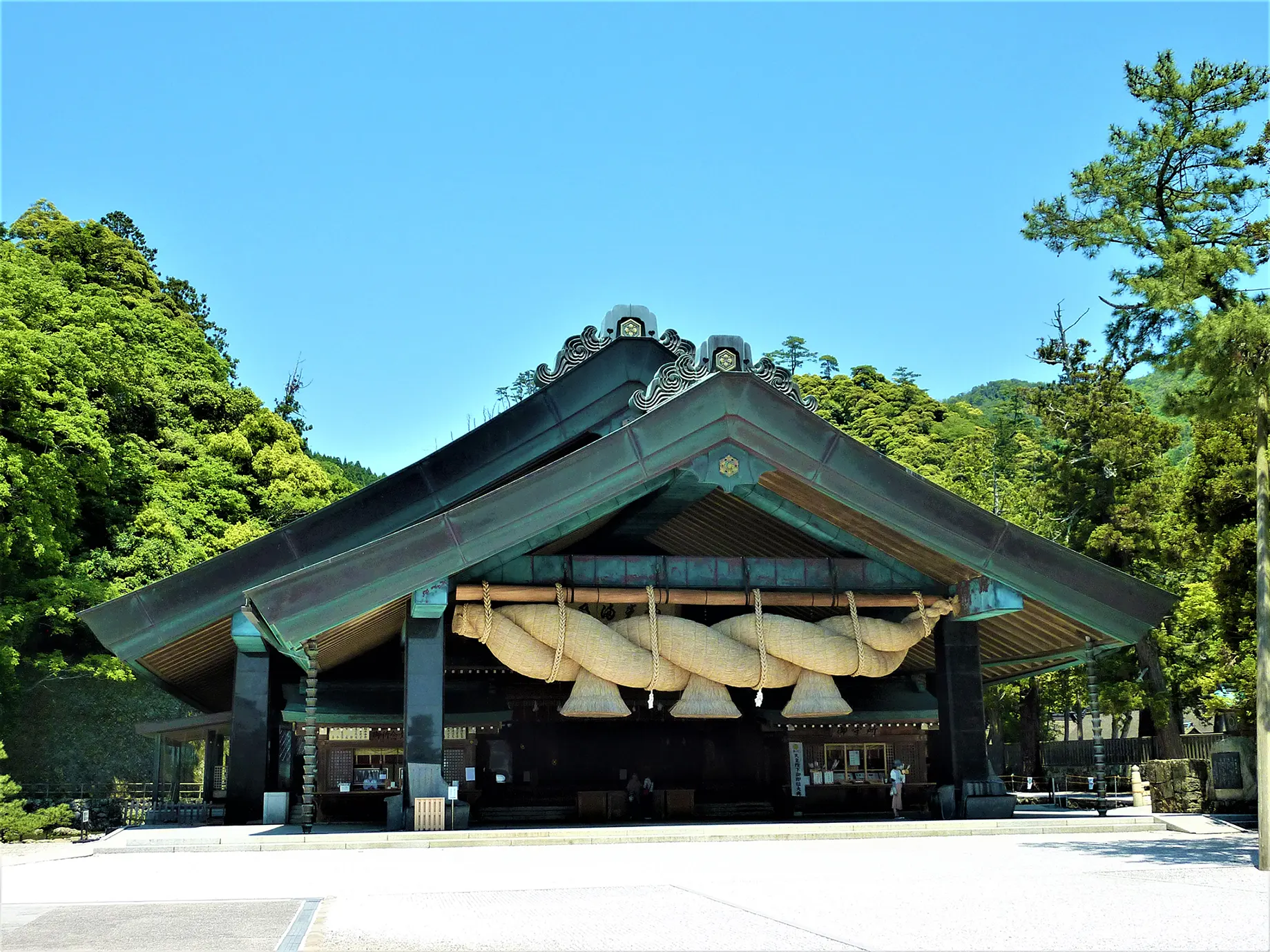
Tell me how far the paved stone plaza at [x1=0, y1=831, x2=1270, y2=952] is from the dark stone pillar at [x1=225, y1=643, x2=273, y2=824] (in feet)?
19.2

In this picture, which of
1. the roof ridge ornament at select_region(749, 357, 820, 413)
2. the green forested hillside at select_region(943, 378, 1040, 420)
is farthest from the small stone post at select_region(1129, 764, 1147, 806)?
the green forested hillside at select_region(943, 378, 1040, 420)

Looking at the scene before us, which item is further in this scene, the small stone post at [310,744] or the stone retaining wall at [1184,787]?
the stone retaining wall at [1184,787]

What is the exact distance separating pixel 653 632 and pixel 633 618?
0.55 meters

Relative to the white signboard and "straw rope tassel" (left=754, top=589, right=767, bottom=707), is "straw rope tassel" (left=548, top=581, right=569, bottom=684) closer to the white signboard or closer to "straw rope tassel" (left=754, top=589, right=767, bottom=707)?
"straw rope tassel" (left=754, top=589, right=767, bottom=707)

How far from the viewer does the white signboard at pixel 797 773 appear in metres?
23.8

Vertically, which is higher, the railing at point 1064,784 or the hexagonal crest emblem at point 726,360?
the hexagonal crest emblem at point 726,360

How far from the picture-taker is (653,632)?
63.4 feet

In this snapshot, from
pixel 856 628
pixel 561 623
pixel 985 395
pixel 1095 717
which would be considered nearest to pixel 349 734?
pixel 561 623

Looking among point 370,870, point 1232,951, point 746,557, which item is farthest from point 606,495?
point 1232,951

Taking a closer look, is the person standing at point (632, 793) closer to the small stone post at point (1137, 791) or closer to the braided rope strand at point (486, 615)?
the braided rope strand at point (486, 615)

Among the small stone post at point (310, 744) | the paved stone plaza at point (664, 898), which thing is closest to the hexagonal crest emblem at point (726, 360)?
the paved stone plaza at point (664, 898)

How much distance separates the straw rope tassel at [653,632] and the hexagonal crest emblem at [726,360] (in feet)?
12.4

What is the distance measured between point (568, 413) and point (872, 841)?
896 centimetres

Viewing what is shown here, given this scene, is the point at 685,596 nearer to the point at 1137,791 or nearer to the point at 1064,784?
the point at 1137,791
